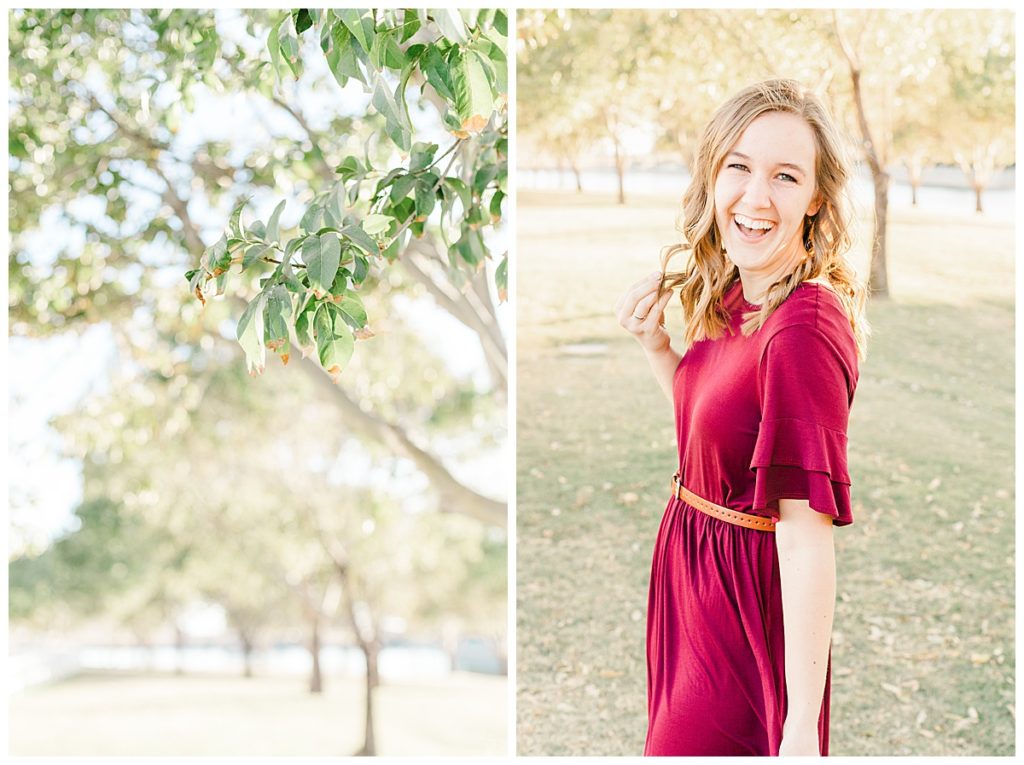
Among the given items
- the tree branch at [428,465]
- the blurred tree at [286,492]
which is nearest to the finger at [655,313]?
the tree branch at [428,465]

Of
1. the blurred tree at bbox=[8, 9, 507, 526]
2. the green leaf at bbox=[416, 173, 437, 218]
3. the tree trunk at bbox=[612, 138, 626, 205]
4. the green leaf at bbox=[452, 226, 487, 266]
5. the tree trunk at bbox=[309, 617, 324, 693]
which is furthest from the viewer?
the tree trunk at bbox=[309, 617, 324, 693]

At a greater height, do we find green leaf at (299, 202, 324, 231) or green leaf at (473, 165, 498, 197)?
green leaf at (473, 165, 498, 197)

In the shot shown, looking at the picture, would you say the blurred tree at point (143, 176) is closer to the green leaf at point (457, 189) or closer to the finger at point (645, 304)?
the green leaf at point (457, 189)

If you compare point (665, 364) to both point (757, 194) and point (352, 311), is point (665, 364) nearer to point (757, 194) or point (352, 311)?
point (757, 194)

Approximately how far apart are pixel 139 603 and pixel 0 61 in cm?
1385

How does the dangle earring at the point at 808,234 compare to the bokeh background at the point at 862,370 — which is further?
the bokeh background at the point at 862,370

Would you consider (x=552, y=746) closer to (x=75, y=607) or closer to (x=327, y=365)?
(x=327, y=365)

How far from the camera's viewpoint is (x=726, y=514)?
1285mm

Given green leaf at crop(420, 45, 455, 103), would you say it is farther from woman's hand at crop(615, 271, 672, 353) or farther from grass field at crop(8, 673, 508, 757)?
grass field at crop(8, 673, 508, 757)

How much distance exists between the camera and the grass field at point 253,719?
898cm

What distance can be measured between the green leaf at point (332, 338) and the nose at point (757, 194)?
530 mm

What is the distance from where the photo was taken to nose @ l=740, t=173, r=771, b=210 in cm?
125

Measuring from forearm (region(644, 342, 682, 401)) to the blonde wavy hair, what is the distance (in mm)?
75

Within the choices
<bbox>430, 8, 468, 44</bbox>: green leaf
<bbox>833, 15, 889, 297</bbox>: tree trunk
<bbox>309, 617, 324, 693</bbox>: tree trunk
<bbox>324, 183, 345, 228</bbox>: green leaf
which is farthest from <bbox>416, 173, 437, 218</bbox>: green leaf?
<bbox>309, 617, 324, 693</bbox>: tree trunk
